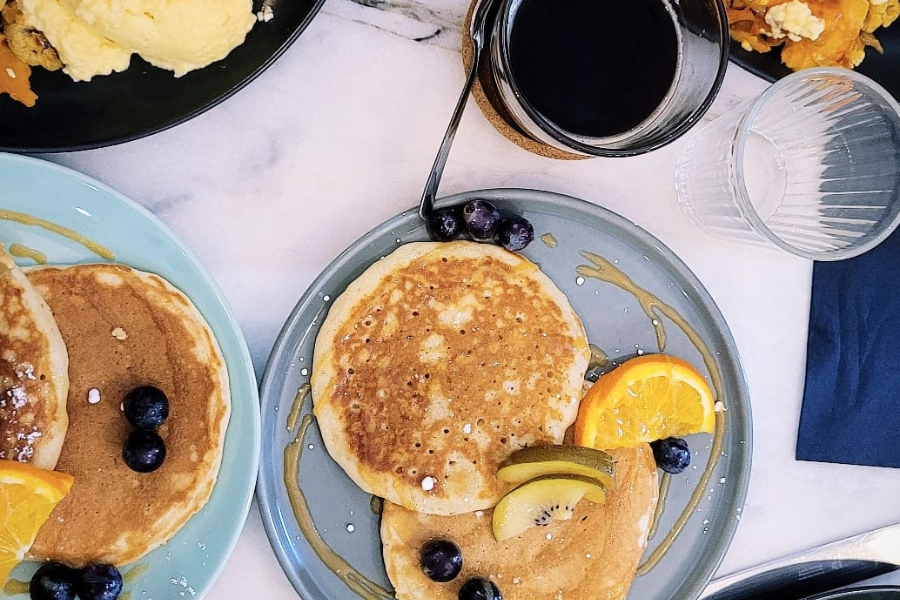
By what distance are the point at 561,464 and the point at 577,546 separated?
21cm

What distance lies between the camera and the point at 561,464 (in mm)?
1151

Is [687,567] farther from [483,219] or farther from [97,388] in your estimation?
[97,388]

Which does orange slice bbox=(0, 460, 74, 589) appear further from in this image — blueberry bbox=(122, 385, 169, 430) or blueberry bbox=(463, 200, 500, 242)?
blueberry bbox=(463, 200, 500, 242)

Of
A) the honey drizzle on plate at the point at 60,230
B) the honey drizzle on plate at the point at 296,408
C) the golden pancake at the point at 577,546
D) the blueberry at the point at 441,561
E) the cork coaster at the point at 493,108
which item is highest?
the cork coaster at the point at 493,108

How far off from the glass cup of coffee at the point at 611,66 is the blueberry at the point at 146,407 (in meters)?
0.67

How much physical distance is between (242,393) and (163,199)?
1.12 ft

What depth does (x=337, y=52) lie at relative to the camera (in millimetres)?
1254

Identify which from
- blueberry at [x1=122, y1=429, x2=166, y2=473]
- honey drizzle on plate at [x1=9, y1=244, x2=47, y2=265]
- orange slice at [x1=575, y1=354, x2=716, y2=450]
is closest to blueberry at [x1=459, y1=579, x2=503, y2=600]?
orange slice at [x1=575, y1=354, x2=716, y2=450]

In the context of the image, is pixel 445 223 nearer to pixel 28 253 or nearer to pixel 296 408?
pixel 296 408

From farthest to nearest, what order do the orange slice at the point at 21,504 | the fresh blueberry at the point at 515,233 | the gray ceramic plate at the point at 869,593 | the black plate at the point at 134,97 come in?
the gray ceramic plate at the point at 869,593, the fresh blueberry at the point at 515,233, the black plate at the point at 134,97, the orange slice at the point at 21,504

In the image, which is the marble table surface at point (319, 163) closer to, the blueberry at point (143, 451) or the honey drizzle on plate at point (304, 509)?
the honey drizzle on plate at point (304, 509)

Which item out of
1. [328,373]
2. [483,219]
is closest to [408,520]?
[328,373]

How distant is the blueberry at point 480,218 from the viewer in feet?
3.94

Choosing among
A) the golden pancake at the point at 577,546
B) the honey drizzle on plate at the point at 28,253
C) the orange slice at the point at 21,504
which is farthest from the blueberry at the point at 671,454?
the honey drizzle on plate at the point at 28,253
